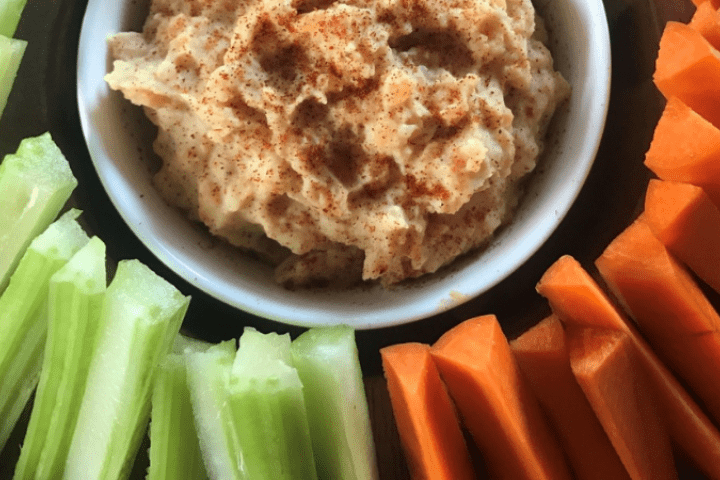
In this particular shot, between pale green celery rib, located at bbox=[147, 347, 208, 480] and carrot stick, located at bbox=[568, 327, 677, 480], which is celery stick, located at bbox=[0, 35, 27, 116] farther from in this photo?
carrot stick, located at bbox=[568, 327, 677, 480]

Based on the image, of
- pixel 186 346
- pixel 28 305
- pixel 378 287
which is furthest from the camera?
pixel 378 287

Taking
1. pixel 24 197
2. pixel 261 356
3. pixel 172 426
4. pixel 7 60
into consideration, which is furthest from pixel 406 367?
pixel 7 60

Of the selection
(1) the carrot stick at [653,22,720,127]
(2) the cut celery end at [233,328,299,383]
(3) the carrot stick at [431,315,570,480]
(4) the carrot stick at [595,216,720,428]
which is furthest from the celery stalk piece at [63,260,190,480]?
(1) the carrot stick at [653,22,720,127]

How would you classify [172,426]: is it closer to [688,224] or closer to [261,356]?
[261,356]

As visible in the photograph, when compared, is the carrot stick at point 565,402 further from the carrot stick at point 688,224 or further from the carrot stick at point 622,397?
the carrot stick at point 688,224

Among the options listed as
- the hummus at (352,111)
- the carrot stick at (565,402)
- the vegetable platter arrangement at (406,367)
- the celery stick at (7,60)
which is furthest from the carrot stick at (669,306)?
the celery stick at (7,60)

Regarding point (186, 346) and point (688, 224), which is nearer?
point (688, 224)

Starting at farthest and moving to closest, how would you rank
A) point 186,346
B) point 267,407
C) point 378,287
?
point 378,287 → point 186,346 → point 267,407
